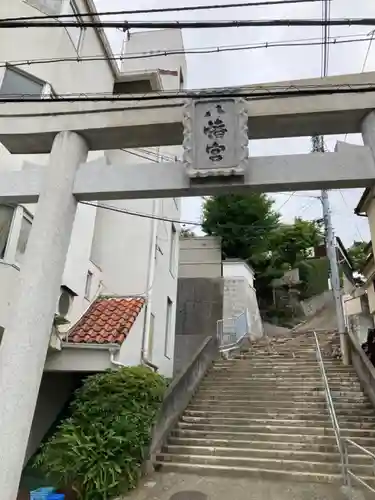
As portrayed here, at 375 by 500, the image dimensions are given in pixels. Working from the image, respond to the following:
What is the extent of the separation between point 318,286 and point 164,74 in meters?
20.7

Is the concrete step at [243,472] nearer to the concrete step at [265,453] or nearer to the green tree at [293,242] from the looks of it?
the concrete step at [265,453]

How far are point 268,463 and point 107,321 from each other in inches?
170

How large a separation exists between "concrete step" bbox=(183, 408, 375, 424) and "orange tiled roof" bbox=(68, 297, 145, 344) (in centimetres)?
262

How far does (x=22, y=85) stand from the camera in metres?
7.66

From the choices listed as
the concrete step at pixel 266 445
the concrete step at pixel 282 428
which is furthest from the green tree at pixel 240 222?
the concrete step at pixel 266 445

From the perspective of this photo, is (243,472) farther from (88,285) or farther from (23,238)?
(23,238)

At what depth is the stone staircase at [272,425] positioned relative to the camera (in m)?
6.81

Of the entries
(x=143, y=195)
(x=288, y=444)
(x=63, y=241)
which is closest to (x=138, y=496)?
(x=288, y=444)

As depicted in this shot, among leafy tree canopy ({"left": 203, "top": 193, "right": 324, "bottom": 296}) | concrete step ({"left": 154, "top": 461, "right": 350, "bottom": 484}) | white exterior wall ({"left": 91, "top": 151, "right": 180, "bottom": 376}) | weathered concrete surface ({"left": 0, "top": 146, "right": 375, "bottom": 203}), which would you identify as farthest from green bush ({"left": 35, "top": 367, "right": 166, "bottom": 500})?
leafy tree canopy ({"left": 203, "top": 193, "right": 324, "bottom": 296})

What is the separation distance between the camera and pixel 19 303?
14.6 ft

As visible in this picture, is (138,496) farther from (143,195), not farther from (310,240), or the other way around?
(310,240)

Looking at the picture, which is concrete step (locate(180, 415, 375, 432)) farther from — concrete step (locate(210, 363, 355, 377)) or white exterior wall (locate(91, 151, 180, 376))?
concrete step (locate(210, 363, 355, 377))

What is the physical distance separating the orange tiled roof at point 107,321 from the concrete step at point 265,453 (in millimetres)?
2388

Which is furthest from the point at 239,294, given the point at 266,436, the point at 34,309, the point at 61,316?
the point at 34,309
